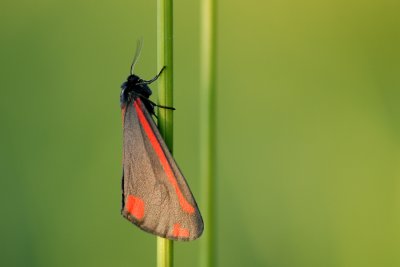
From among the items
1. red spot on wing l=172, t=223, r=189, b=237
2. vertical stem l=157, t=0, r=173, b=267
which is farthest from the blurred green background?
vertical stem l=157, t=0, r=173, b=267

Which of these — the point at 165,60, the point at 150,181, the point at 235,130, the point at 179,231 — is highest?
the point at 165,60

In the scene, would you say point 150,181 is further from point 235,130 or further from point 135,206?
point 235,130

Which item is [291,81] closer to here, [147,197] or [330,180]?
[330,180]

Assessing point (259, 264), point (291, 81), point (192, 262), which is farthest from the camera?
point (291, 81)

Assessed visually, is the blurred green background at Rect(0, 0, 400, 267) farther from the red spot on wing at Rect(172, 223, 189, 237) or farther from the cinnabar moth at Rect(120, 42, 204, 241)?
the red spot on wing at Rect(172, 223, 189, 237)

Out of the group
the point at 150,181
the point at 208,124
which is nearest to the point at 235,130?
the point at 150,181

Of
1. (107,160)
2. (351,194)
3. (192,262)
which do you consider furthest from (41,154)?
(351,194)
